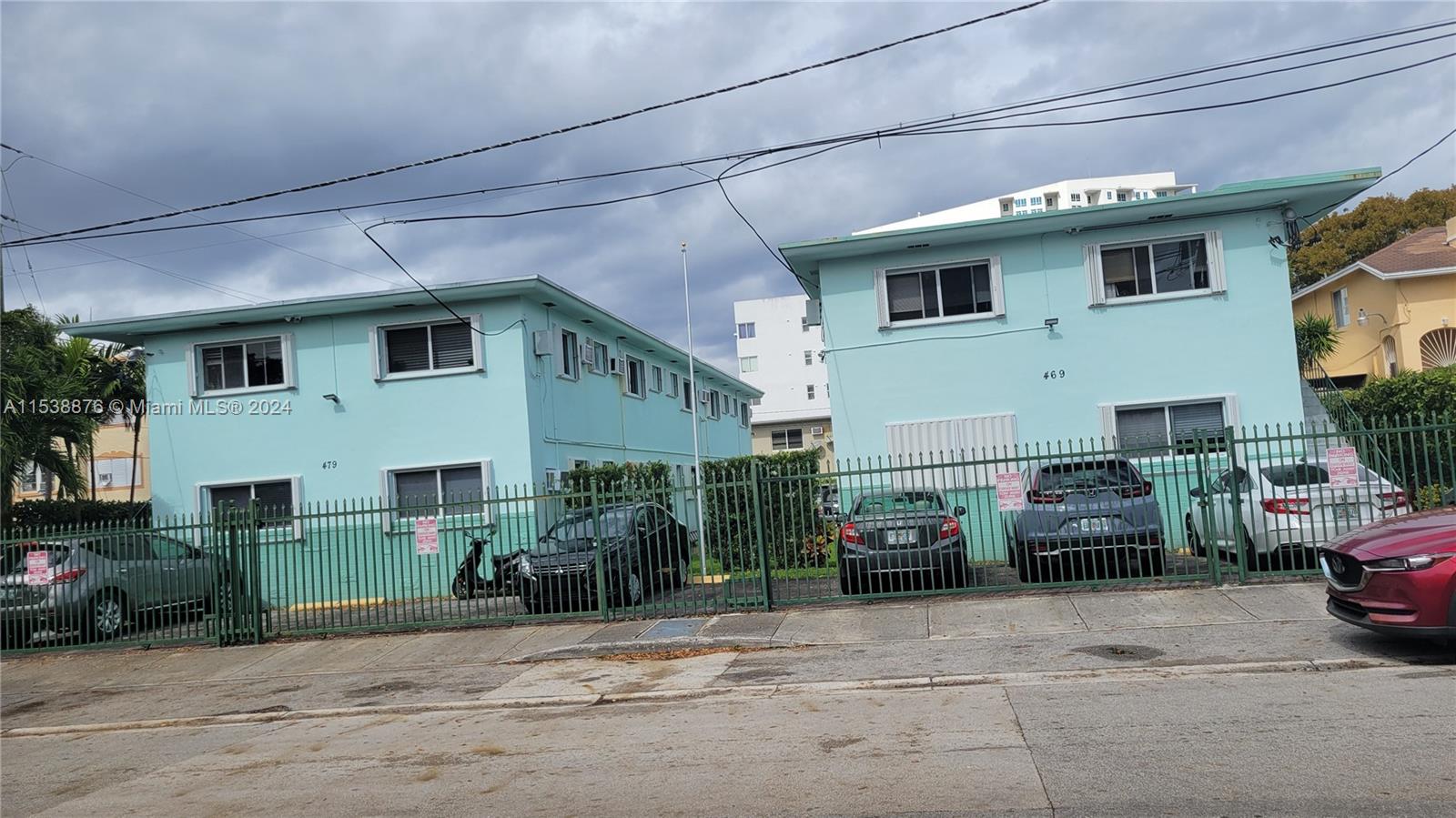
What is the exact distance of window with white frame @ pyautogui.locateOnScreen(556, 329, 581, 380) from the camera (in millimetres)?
21453

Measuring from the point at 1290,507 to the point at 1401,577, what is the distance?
4.21 m

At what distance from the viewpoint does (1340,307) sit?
103 ft

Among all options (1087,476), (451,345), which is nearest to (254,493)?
(451,345)

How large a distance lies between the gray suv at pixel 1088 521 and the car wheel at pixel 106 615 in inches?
460

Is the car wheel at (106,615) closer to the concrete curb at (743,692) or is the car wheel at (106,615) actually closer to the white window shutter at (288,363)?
the concrete curb at (743,692)

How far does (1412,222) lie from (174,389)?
145ft

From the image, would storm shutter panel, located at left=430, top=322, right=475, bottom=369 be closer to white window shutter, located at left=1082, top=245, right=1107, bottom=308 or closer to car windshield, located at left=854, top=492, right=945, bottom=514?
car windshield, located at left=854, top=492, right=945, bottom=514

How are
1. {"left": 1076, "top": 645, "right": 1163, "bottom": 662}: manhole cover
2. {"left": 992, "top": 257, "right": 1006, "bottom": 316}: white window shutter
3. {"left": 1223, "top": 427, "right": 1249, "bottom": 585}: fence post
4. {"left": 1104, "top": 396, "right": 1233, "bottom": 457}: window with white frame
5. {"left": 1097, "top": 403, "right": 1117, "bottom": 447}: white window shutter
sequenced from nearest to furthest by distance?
{"left": 1076, "top": 645, "right": 1163, "bottom": 662}: manhole cover, {"left": 1223, "top": 427, "right": 1249, "bottom": 585}: fence post, {"left": 1104, "top": 396, "right": 1233, "bottom": 457}: window with white frame, {"left": 1097, "top": 403, "right": 1117, "bottom": 447}: white window shutter, {"left": 992, "top": 257, "right": 1006, "bottom": 316}: white window shutter

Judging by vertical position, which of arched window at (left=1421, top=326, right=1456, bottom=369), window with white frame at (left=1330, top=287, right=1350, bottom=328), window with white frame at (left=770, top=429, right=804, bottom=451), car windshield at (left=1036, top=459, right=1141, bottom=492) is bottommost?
car windshield at (left=1036, top=459, right=1141, bottom=492)

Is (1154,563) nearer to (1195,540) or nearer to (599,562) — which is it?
(1195,540)

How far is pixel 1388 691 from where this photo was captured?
757cm

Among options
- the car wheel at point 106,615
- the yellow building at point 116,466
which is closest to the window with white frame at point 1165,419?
the car wheel at point 106,615

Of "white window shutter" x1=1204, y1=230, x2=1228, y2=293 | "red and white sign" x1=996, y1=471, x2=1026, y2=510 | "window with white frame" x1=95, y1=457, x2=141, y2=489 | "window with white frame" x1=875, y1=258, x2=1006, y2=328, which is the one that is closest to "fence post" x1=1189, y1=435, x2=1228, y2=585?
"red and white sign" x1=996, y1=471, x2=1026, y2=510

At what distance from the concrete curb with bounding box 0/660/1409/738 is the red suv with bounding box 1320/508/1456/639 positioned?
0.45 meters
